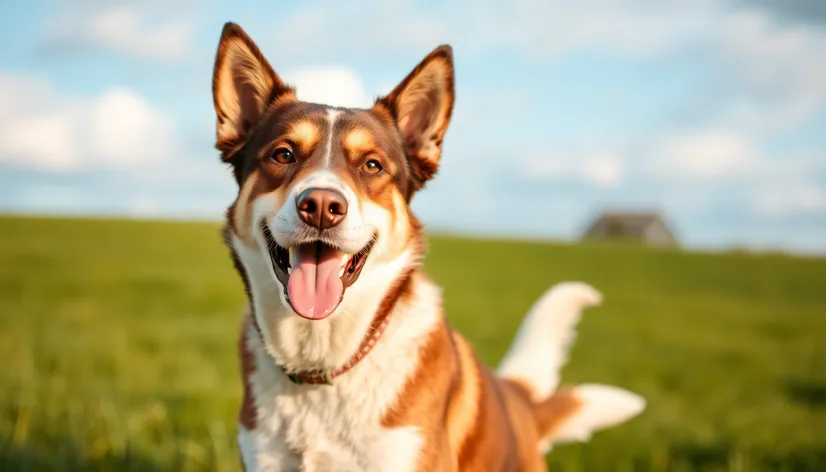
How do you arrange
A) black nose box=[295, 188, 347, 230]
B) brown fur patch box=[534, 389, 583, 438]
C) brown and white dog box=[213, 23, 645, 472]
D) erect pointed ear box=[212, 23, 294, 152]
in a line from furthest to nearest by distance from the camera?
brown fur patch box=[534, 389, 583, 438], erect pointed ear box=[212, 23, 294, 152], brown and white dog box=[213, 23, 645, 472], black nose box=[295, 188, 347, 230]

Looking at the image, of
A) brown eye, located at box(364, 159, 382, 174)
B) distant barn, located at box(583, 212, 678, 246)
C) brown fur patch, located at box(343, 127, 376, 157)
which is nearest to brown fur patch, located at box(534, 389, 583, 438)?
brown eye, located at box(364, 159, 382, 174)

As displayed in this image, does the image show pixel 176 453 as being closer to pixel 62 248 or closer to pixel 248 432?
pixel 248 432

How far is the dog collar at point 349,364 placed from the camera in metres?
3.64

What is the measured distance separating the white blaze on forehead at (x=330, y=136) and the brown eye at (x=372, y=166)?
204 millimetres

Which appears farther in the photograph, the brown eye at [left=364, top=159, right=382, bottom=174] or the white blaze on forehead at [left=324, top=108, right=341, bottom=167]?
the brown eye at [left=364, top=159, right=382, bottom=174]

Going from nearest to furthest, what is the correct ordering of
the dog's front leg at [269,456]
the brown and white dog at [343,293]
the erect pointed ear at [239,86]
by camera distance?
the brown and white dog at [343,293], the dog's front leg at [269,456], the erect pointed ear at [239,86]

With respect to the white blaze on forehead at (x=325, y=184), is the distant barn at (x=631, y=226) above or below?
below

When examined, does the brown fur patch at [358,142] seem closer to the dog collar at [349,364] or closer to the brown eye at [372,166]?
the brown eye at [372,166]

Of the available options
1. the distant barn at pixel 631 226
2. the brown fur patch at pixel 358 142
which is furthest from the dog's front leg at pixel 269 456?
the distant barn at pixel 631 226

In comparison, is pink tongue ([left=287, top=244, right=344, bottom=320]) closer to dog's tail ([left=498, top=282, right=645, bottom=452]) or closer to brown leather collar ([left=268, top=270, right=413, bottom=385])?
brown leather collar ([left=268, top=270, right=413, bottom=385])

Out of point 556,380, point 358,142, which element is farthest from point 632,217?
point 358,142

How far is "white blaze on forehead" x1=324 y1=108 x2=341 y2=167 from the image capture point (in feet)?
12.0

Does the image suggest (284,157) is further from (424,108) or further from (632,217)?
(632,217)

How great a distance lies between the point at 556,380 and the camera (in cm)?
538
